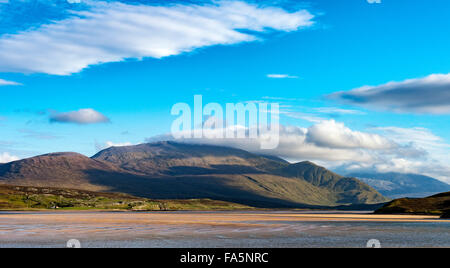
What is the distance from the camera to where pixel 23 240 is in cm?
6366
